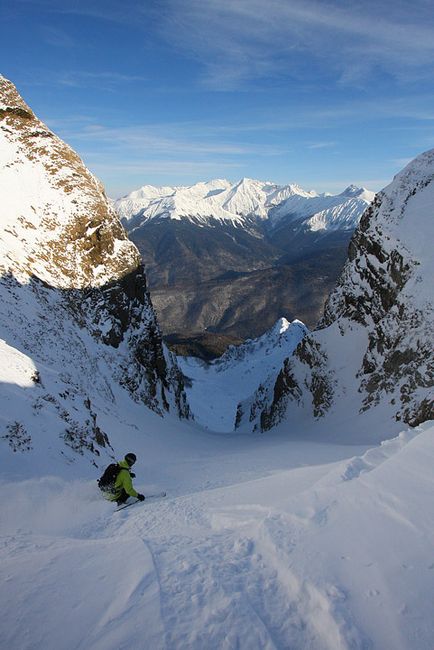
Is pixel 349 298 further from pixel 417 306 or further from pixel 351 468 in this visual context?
pixel 351 468

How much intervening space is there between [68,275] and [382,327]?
26788 millimetres

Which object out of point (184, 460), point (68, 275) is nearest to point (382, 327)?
point (184, 460)

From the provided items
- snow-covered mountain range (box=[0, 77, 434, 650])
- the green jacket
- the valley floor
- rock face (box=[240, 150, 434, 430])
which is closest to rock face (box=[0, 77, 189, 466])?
snow-covered mountain range (box=[0, 77, 434, 650])

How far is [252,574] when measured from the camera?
17.2ft

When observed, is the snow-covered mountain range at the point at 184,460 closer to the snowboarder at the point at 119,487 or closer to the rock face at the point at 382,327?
the rock face at the point at 382,327

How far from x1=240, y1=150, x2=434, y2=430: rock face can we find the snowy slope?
35.8 metres

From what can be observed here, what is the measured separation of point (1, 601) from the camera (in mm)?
5250

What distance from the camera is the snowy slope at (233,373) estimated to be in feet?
266

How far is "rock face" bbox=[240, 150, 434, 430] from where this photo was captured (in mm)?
26531

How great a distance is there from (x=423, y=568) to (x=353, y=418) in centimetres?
2653

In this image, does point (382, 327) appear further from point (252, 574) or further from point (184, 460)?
point (252, 574)

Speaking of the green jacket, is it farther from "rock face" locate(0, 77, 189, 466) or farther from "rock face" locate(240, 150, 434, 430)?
"rock face" locate(240, 150, 434, 430)

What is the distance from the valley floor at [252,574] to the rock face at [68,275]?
18624mm

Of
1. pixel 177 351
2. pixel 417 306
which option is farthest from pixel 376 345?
pixel 177 351
